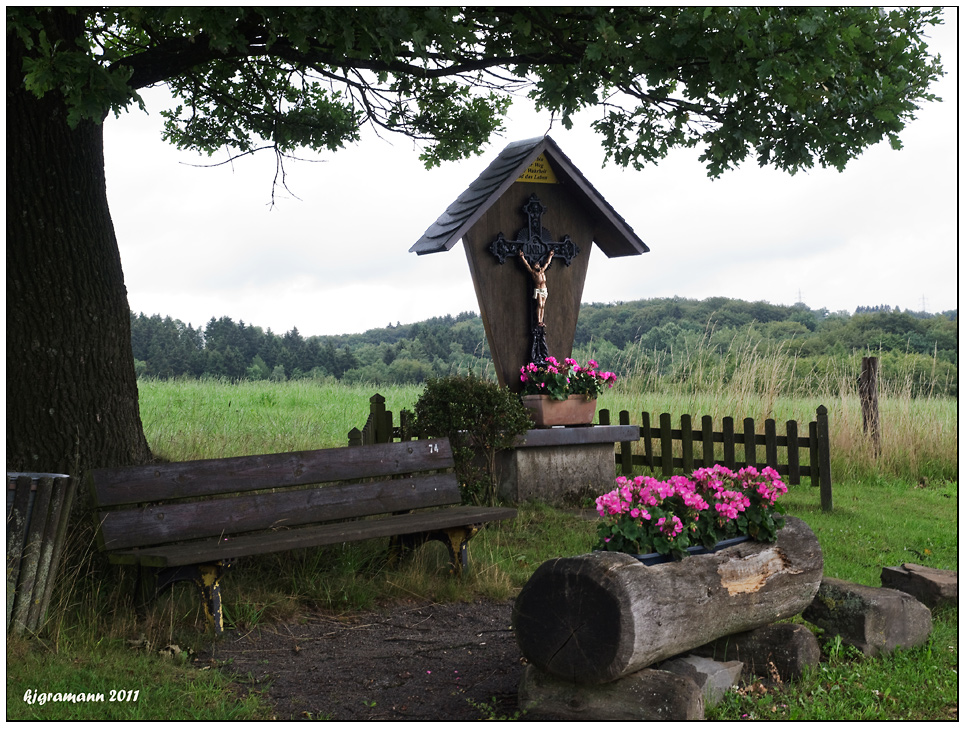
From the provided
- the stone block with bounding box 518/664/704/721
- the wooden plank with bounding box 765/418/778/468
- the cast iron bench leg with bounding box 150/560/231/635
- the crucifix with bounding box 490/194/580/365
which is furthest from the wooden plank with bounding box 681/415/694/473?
the stone block with bounding box 518/664/704/721

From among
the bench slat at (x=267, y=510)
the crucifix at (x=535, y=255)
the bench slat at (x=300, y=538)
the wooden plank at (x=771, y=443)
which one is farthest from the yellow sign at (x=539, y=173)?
the bench slat at (x=300, y=538)

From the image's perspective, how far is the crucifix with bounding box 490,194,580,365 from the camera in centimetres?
916

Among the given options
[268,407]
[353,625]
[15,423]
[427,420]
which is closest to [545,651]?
[353,625]

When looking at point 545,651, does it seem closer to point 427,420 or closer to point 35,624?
point 35,624

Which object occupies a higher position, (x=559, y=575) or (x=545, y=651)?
(x=559, y=575)

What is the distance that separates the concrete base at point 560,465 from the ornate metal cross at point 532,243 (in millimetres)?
1860

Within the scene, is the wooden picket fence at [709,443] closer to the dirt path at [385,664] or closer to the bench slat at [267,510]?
the bench slat at [267,510]

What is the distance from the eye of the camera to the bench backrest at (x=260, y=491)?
189 inches

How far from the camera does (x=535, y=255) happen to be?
927 centimetres

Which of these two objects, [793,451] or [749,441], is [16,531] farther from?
[749,441]

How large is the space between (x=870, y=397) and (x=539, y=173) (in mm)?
5482

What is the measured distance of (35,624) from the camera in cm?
440

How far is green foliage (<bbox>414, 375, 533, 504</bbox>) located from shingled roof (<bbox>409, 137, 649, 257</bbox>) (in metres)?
1.40

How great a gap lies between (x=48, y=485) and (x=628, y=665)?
115 inches
